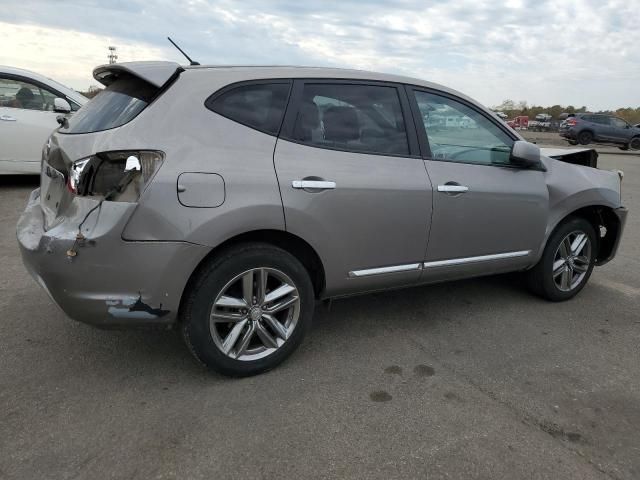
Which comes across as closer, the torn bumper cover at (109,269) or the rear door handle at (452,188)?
the torn bumper cover at (109,269)

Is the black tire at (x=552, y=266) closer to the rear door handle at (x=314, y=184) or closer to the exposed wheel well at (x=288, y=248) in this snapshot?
the exposed wheel well at (x=288, y=248)

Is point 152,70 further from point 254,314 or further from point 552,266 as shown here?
point 552,266

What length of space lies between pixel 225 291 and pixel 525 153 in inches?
A: 92.5

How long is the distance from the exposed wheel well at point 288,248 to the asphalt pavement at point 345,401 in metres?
0.52

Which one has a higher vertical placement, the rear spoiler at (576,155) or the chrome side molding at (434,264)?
the rear spoiler at (576,155)

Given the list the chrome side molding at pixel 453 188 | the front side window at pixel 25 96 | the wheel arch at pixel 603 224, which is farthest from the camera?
the front side window at pixel 25 96

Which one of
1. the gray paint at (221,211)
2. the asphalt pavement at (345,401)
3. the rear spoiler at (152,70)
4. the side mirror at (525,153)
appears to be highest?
the rear spoiler at (152,70)

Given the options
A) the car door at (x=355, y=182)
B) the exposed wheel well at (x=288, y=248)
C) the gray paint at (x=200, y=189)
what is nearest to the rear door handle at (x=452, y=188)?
the car door at (x=355, y=182)

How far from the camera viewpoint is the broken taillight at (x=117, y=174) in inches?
102

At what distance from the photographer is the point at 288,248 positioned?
313 cm

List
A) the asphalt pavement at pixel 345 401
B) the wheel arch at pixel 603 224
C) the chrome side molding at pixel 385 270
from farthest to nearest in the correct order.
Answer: the wheel arch at pixel 603 224 < the chrome side molding at pixel 385 270 < the asphalt pavement at pixel 345 401

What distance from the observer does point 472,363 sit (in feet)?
11.0

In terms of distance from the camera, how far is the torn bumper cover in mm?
2566

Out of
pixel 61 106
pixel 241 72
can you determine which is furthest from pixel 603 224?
pixel 61 106
